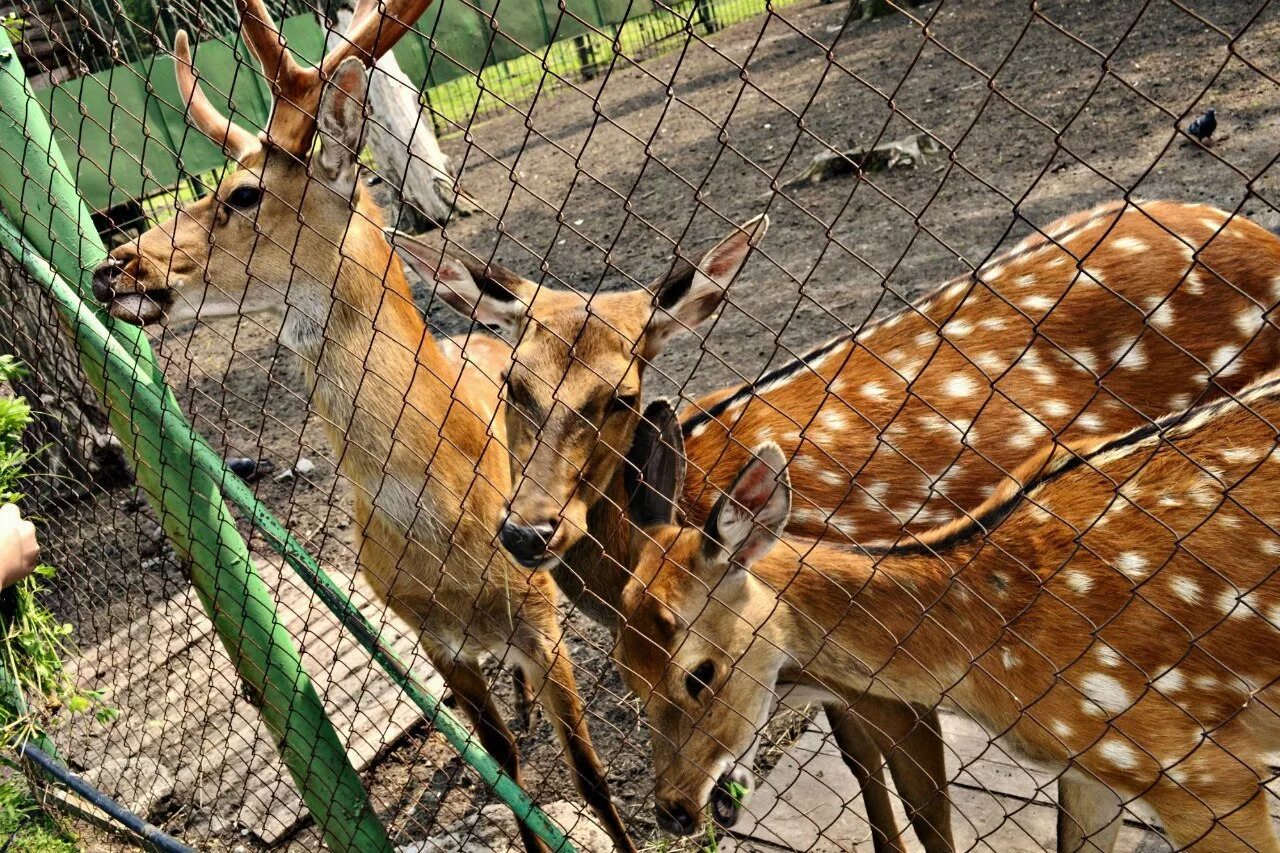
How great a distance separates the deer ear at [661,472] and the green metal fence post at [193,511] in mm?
959

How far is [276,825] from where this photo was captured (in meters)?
3.69

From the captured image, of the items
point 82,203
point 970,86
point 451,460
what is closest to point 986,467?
point 451,460

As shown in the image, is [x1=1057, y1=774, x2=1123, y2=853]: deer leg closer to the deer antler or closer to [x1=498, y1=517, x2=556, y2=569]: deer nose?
[x1=498, y1=517, x2=556, y2=569]: deer nose

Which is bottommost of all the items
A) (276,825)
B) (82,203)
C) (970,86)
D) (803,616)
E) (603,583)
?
(970,86)

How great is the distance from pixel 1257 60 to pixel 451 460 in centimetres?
620

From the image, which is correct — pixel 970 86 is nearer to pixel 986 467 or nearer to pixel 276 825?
pixel 986 467

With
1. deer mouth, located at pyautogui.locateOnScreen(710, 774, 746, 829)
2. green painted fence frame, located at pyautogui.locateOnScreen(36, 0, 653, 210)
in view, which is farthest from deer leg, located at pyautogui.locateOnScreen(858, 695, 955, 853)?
green painted fence frame, located at pyautogui.locateOnScreen(36, 0, 653, 210)

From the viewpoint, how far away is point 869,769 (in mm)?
3035

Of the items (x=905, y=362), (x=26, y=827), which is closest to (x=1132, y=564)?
(x=905, y=362)

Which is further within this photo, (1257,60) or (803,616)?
(1257,60)

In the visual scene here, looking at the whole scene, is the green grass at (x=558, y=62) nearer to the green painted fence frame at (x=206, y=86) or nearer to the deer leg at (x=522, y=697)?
the green painted fence frame at (x=206, y=86)

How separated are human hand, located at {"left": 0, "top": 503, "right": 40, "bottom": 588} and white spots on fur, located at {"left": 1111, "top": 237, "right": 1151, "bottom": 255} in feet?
10.2

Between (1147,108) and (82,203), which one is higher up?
(82,203)

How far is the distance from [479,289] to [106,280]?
99cm
